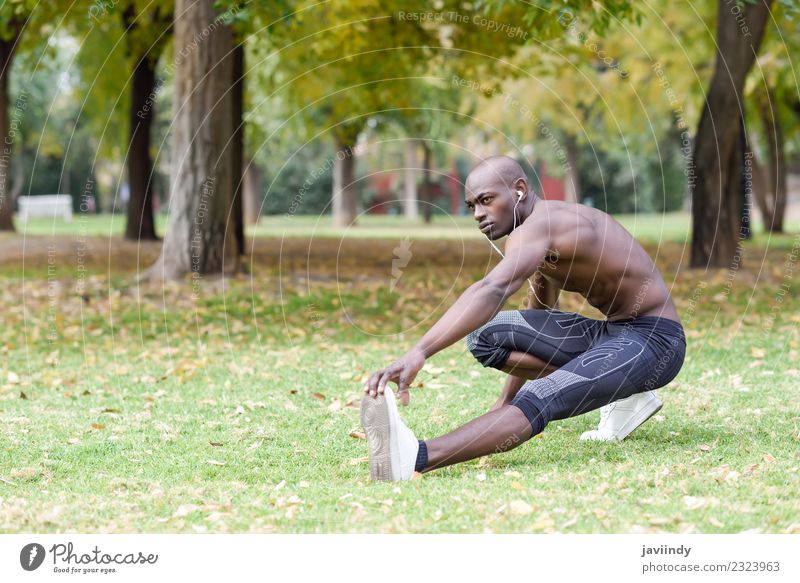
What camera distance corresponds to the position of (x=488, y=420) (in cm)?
499

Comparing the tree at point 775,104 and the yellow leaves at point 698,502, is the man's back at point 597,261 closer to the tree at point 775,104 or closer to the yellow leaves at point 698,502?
the yellow leaves at point 698,502

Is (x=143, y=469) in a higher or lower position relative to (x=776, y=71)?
lower

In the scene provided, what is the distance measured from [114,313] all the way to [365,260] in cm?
697

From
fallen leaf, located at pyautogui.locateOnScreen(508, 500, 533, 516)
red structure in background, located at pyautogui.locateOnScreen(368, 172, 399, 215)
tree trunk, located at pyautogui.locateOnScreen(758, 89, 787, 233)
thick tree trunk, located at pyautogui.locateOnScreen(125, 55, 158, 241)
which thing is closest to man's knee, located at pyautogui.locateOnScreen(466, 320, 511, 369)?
fallen leaf, located at pyautogui.locateOnScreen(508, 500, 533, 516)

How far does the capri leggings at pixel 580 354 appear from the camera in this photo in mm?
5082

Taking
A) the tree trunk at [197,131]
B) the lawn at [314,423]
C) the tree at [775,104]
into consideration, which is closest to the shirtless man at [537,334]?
the lawn at [314,423]

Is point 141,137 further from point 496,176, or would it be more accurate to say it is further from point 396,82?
point 496,176

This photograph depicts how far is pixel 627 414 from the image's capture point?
18.7ft

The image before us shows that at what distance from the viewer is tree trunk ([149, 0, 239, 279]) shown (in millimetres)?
12672

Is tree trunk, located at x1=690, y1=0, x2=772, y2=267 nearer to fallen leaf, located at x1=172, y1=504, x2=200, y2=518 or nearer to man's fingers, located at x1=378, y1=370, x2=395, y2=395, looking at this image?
man's fingers, located at x1=378, y1=370, x2=395, y2=395

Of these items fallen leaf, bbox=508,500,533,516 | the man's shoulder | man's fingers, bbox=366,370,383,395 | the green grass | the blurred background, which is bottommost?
the green grass

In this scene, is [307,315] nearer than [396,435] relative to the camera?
No

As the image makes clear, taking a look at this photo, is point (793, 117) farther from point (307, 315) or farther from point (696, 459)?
point (696, 459)

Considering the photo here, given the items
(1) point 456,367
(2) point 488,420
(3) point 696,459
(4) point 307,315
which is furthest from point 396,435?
(4) point 307,315
